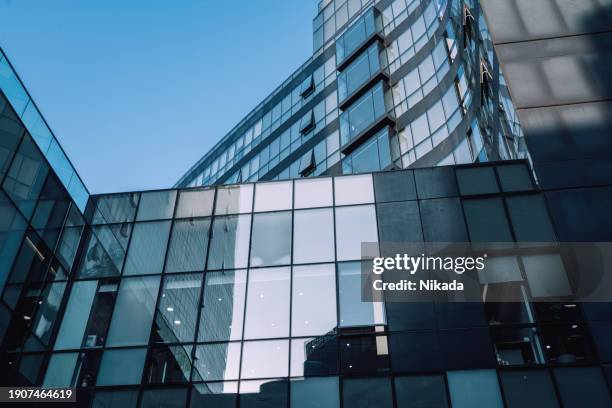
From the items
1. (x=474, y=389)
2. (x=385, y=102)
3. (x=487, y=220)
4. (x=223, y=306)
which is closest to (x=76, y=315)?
(x=223, y=306)

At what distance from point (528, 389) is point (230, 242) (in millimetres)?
11385

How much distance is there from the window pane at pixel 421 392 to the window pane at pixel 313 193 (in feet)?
24.7

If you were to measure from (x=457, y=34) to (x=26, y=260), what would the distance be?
896 inches

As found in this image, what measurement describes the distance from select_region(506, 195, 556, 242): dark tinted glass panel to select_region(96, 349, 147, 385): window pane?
44.2 feet

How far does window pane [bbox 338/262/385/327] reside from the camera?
58.2 feet

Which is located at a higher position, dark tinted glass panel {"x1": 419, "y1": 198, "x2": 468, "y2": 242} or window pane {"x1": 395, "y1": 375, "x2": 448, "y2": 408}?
dark tinted glass panel {"x1": 419, "y1": 198, "x2": 468, "y2": 242}

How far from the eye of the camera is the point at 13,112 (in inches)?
733

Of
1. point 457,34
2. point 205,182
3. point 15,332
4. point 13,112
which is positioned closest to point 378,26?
point 457,34

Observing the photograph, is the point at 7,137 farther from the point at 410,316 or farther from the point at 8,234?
the point at 410,316

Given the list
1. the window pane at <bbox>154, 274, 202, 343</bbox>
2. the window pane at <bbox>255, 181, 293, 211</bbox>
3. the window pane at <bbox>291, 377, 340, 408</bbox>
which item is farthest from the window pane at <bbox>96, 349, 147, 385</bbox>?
the window pane at <bbox>255, 181, 293, 211</bbox>

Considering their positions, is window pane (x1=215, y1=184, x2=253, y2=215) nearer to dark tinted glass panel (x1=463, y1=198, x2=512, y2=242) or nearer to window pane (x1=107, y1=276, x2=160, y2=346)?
window pane (x1=107, y1=276, x2=160, y2=346)

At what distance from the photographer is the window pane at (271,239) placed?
19938 millimetres

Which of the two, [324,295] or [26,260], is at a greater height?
[26,260]

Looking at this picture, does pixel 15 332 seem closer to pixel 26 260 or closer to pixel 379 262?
pixel 26 260
